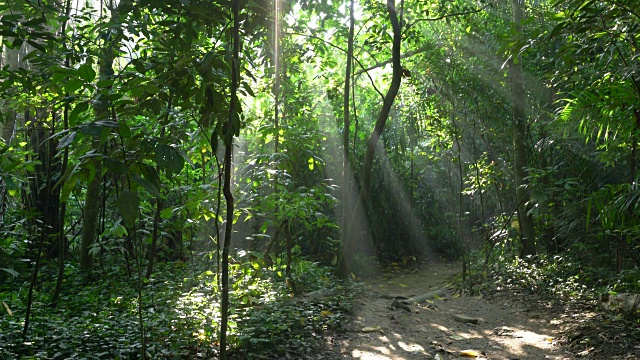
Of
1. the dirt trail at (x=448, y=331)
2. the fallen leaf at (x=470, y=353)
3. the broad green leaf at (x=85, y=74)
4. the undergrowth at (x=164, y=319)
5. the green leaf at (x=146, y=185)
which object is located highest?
the broad green leaf at (x=85, y=74)

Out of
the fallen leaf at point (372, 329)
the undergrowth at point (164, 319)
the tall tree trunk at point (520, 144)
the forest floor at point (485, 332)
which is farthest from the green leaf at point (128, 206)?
the tall tree trunk at point (520, 144)

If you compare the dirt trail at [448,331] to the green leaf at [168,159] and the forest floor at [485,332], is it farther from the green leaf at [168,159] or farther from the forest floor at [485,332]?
the green leaf at [168,159]

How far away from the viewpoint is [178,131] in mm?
4289

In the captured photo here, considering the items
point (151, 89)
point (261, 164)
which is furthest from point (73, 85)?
point (261, 164)

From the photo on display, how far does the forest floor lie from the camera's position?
4.45 meters

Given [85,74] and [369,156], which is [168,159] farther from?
[369,156]

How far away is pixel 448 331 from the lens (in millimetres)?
5477

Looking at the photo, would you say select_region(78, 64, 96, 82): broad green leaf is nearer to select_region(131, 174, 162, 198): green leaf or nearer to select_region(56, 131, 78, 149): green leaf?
select_region(56, 131, 78, 149): green leaf

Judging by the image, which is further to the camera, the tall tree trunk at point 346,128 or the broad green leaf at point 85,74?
the tall tree trunk at point 346,128

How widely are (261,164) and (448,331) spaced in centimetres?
282

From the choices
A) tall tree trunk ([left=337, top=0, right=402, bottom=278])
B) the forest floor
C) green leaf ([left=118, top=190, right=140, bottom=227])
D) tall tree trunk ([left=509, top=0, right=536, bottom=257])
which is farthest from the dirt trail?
green leaf ([left=118, top=190, right=140, bottom=227])

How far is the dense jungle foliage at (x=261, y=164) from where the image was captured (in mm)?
2990

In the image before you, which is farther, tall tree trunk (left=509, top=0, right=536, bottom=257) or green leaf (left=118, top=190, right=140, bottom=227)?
tall tree trunk (left=509, top=0, right=536, bottom=257)

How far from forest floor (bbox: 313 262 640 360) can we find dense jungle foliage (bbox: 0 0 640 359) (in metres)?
0.36
